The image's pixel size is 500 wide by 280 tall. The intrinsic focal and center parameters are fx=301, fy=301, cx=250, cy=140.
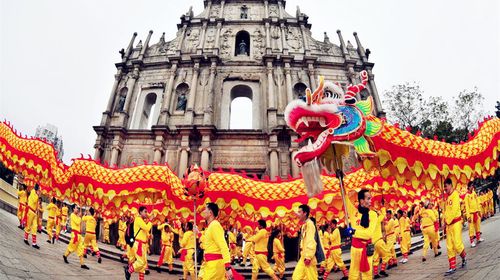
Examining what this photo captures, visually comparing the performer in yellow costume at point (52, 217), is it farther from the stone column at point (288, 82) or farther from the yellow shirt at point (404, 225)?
the stone column at point (288, 82)

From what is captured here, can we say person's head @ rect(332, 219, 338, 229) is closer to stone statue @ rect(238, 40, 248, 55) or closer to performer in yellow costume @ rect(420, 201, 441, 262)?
performer in yellow costume @ rect(420, 201, 441, 262)

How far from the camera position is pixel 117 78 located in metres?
19.7

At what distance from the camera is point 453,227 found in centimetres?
557

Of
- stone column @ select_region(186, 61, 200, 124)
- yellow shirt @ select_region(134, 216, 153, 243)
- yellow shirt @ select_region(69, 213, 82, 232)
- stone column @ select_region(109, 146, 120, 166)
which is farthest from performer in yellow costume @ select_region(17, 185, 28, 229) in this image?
→ stone column @ select_region(186, 61, 200, 124)

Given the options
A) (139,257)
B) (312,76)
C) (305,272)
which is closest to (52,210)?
(139,257)

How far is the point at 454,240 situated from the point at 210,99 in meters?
14.0

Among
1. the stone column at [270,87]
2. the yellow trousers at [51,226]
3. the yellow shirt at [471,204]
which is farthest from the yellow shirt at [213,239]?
the stone column at [270,87]

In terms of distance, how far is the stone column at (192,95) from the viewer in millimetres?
16850

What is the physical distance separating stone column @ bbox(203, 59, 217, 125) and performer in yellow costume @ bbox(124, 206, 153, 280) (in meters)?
10.0

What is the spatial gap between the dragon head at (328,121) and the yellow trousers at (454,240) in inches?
105

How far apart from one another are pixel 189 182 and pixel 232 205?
4.61 ft

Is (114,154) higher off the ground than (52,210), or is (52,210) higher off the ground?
(114,154)

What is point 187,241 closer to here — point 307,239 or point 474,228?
point 307,239

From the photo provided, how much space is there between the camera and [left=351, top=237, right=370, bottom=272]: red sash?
4.31 meters
